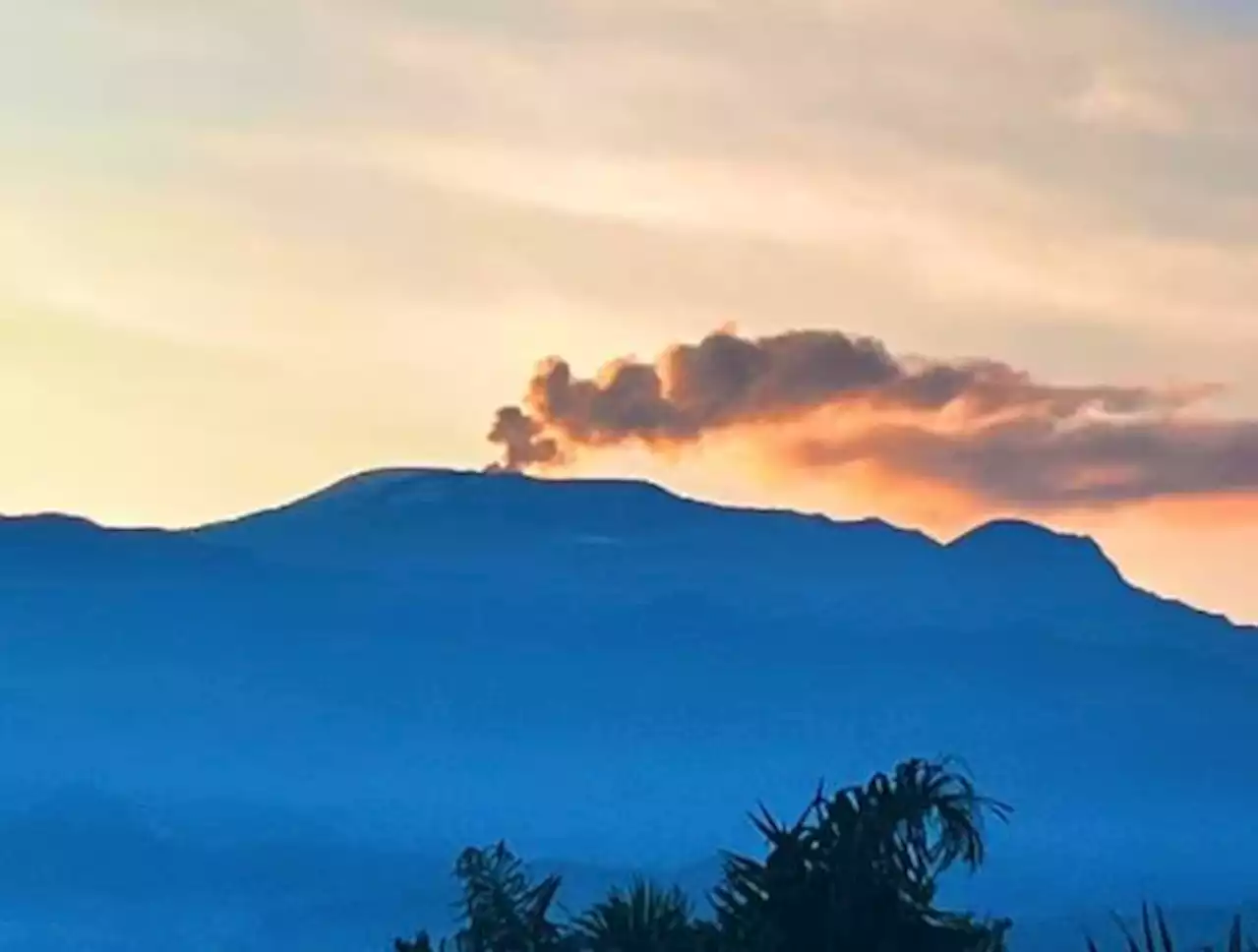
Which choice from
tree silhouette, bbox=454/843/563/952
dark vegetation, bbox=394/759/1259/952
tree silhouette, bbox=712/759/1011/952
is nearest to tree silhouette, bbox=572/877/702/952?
dark vegetation, bbox=394/759/1259/952

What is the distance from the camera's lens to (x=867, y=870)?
1752 centimetres

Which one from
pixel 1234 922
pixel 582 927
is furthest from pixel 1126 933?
pixel 582 927

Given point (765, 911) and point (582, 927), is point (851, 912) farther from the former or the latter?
point (582, 927)

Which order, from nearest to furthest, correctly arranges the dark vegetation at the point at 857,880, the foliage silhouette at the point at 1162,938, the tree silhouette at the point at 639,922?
1. the foliage silhouette at the point at 1162,938
2. the dark vegetation at the point at 857,880
3. the tree silhouette at the point at 639,922

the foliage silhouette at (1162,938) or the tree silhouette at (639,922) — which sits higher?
the tree silhouette at (639,922)

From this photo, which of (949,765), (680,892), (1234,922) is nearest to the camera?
(1234,922)

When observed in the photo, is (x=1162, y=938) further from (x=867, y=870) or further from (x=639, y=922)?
(x=639, y=922)

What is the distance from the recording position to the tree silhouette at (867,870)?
17328 mm

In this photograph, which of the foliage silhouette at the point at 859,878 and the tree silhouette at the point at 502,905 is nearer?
the foliage silhouette at the point at 859,878

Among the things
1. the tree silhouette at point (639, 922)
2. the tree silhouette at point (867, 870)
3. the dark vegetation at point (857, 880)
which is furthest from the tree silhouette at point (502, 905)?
the tree silhouette at point (867, 870)

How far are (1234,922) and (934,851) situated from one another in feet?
7.00

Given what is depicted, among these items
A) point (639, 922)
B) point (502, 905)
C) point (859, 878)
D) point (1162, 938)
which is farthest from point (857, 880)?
point (502, 905)

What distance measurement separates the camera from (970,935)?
685 inches

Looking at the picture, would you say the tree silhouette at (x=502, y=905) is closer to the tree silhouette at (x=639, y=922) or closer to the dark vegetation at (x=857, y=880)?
the tree silhouette at (x=639, y=922)
